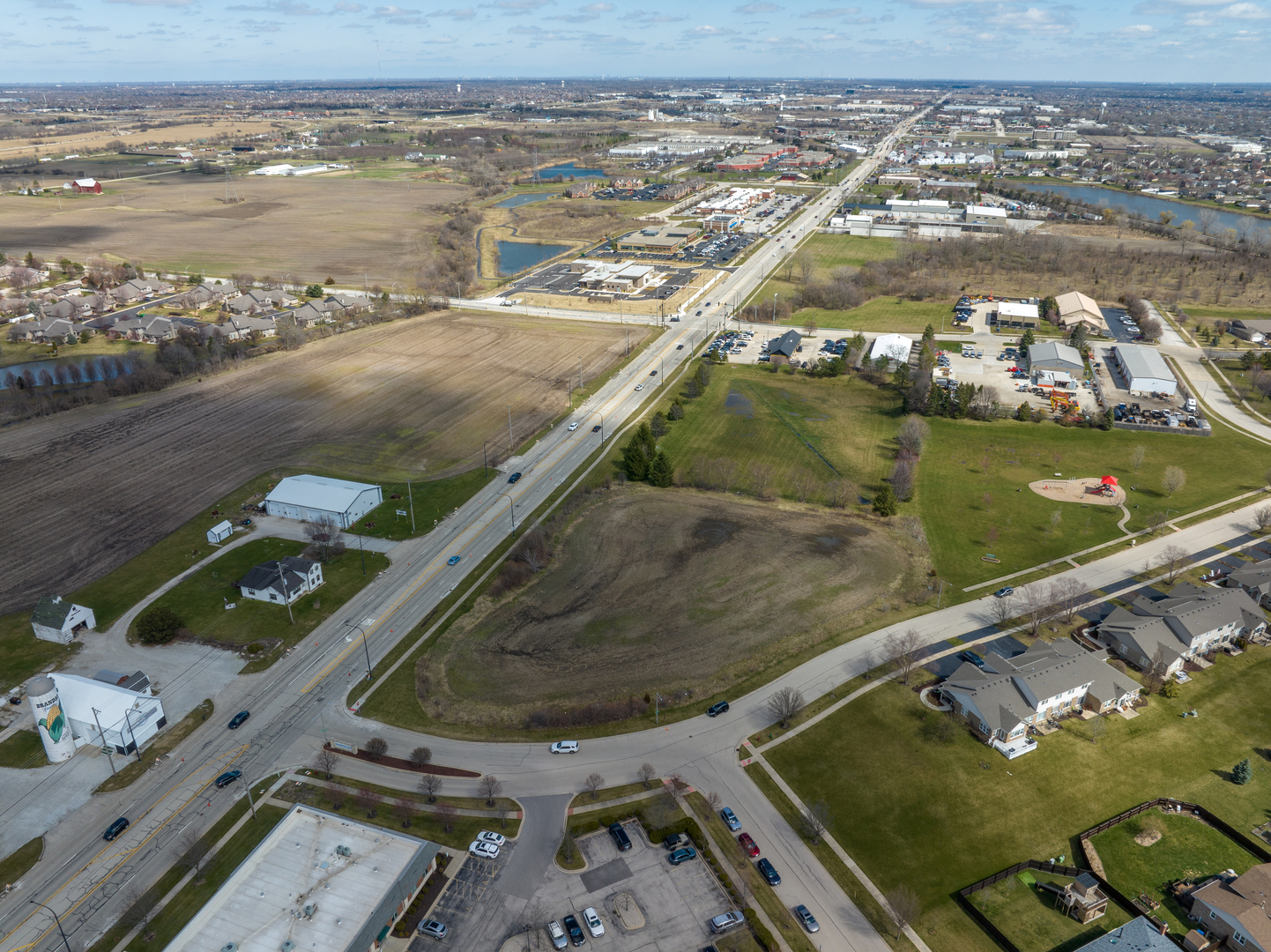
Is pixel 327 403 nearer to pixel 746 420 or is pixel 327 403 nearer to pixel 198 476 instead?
pixel 198 476

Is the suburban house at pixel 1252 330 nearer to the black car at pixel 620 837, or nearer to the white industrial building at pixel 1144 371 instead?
the white industrial building at pixel 1144 371

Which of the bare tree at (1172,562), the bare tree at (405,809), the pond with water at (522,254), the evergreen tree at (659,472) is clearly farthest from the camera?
the pond with water at (522,254)

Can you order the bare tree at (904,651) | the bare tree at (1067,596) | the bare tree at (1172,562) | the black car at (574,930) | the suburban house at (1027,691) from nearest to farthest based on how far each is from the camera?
1. the black car at (574,930)
2. the suburban house at (1027,691)
3. the bare tree at (904,651)
4. the bare tree at (1067,596)
5. the bare tree at (1172,562)

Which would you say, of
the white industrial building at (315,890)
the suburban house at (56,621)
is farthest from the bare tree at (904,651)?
the suburban house at (56,621)

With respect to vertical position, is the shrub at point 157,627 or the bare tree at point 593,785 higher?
the shrub at point 157,627

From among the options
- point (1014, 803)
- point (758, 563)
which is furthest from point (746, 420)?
point (1014, 803)

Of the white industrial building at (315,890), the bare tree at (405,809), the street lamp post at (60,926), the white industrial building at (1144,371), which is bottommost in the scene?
the street lamp post at (60,926)

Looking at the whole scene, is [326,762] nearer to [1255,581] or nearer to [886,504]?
[886,504]
